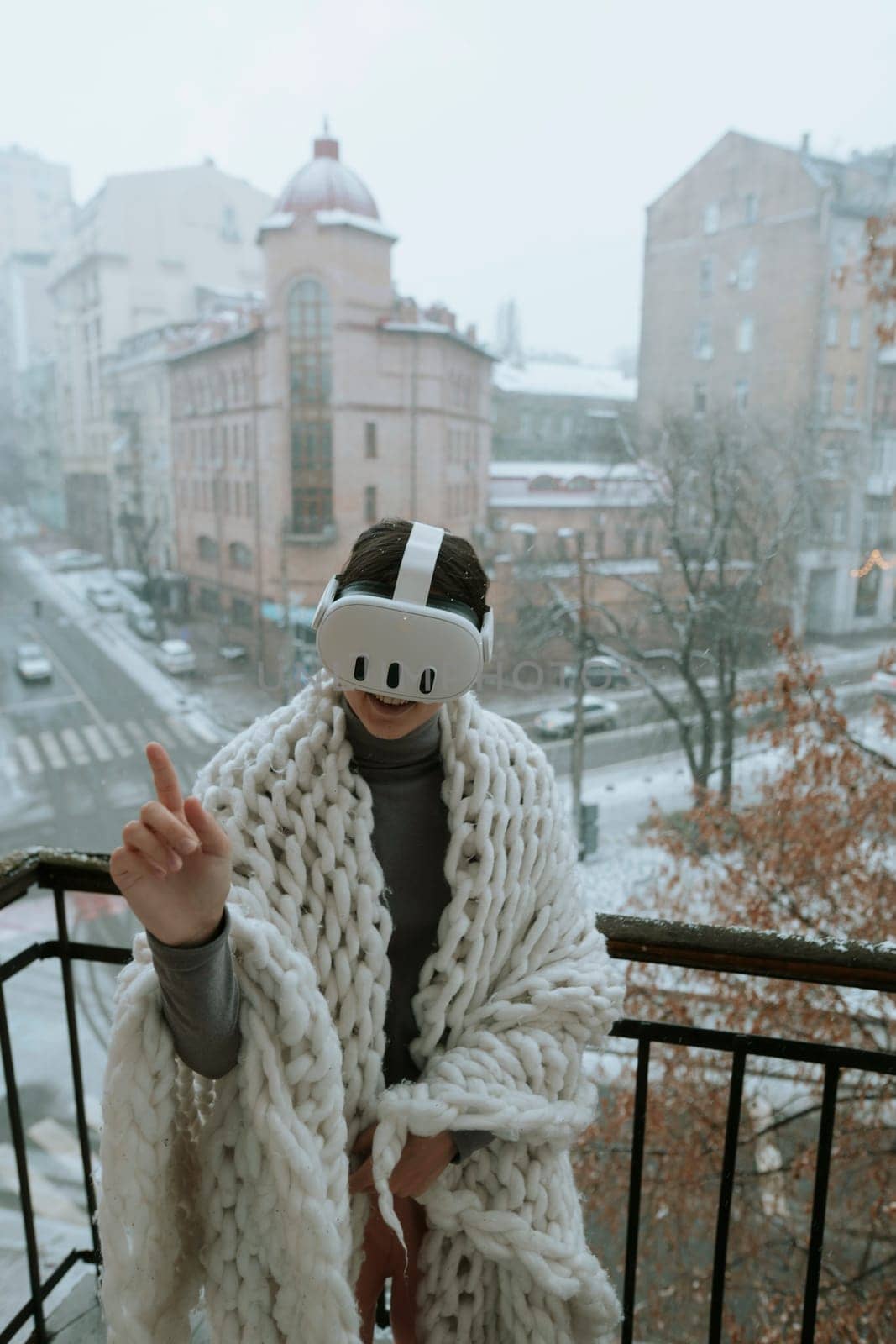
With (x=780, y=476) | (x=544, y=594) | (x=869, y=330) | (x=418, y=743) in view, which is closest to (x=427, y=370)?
(x=544, y=594)

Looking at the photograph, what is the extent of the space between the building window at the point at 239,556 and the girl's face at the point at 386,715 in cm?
517

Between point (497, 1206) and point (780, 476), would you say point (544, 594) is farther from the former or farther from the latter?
point (497, 1206)

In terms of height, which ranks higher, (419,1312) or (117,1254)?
(117,1254)

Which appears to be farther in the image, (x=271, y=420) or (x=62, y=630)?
(x=62, y=630)

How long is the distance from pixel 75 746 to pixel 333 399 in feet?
10.3

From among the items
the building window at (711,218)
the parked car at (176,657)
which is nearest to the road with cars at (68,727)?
the parked car at (176,657)

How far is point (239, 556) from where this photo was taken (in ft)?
19.4

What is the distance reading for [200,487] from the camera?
20.7 feet

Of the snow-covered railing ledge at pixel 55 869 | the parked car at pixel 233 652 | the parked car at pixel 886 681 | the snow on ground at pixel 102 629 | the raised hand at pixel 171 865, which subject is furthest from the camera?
the snow on ground at pixel 102 629

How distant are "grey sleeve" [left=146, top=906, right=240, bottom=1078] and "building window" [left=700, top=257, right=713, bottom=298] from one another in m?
6.15

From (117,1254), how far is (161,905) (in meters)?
0.32

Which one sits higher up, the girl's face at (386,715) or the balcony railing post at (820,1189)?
the girl's face at (386,715)

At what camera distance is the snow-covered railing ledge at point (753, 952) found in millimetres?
851

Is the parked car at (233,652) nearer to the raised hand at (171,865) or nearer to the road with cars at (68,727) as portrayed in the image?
the road with cars at (68,727)
